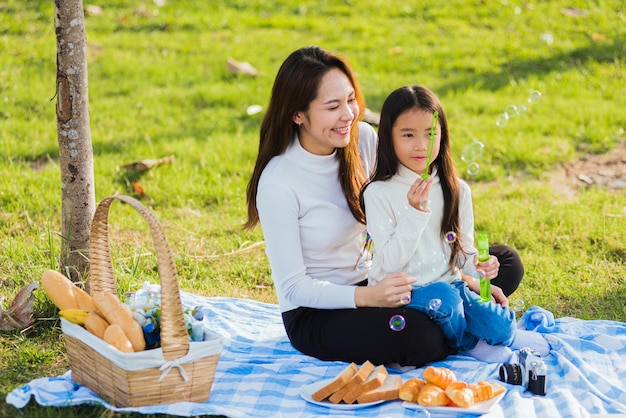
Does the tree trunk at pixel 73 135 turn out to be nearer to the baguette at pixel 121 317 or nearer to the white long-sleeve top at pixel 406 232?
the baguette at pixel 121 317

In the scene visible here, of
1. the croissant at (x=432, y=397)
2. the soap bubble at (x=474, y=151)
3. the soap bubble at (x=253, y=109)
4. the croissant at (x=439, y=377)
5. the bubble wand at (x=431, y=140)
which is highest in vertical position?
the bubble wand at (x=431, y=140)

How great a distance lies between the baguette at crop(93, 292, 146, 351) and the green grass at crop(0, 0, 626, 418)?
249 millimetres

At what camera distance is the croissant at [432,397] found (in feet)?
9.62

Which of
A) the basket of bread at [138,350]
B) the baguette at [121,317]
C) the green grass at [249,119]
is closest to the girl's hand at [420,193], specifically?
the basket of bread at [138,350]

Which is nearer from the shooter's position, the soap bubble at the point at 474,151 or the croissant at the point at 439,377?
the croissant at the point at 439,377

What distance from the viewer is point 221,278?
4.42 m

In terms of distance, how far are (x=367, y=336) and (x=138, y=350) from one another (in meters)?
0.82

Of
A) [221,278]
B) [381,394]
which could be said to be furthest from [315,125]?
[221,278]

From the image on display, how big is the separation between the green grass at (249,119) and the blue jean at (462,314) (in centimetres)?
76

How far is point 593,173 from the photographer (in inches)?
227

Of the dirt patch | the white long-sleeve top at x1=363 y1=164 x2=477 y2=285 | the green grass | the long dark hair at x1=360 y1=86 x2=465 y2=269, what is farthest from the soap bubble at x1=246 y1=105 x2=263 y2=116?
the white long-sleeve top at x1=363 y1=164 x2=477 y2=285

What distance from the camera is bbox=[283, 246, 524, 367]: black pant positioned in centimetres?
321

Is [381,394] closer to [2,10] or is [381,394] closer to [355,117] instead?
[355,117]

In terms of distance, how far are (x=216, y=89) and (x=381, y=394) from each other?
4.45 metres
